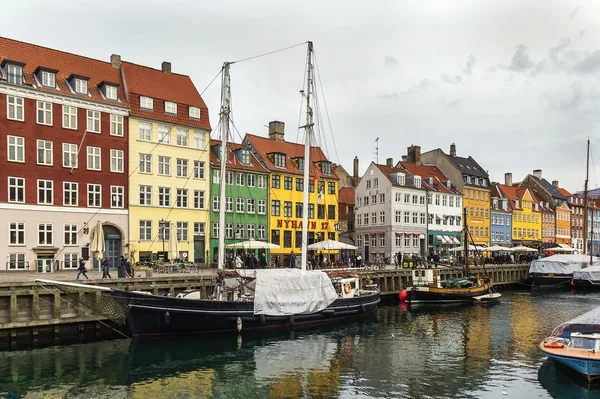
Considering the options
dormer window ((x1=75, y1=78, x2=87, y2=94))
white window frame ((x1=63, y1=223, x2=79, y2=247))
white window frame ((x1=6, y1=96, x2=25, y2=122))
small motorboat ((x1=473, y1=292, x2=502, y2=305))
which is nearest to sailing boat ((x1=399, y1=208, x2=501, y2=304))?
small motorboat ((x1=473, y1=292, x2=502, y2=305))

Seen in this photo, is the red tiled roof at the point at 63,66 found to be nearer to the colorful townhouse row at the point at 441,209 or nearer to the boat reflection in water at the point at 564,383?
the colorful townhouse row at the point at 441,209

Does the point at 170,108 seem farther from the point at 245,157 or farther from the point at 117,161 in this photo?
the point at 245,157

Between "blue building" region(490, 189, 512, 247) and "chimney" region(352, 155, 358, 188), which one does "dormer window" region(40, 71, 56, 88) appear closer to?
"chimney" region(352, 155, 358, 188)

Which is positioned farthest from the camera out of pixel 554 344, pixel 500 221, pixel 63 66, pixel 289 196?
pixel 500 221

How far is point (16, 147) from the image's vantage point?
40.2m

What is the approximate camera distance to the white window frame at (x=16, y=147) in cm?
3975

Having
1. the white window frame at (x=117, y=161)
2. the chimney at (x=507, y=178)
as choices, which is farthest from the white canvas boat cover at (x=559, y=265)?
the white window frame at (x=117, y=161)

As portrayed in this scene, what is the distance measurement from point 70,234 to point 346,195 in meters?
40.9

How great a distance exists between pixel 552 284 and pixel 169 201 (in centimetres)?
4393

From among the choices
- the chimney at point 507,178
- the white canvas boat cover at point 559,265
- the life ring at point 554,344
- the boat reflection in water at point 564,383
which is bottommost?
the boat reflection in water at point 564,383

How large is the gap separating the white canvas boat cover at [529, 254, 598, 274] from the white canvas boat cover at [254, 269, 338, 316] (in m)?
39.1

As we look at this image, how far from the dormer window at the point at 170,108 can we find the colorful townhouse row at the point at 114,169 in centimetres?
10

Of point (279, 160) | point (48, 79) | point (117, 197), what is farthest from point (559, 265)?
point (48, 79)

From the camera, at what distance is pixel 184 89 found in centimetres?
5228
